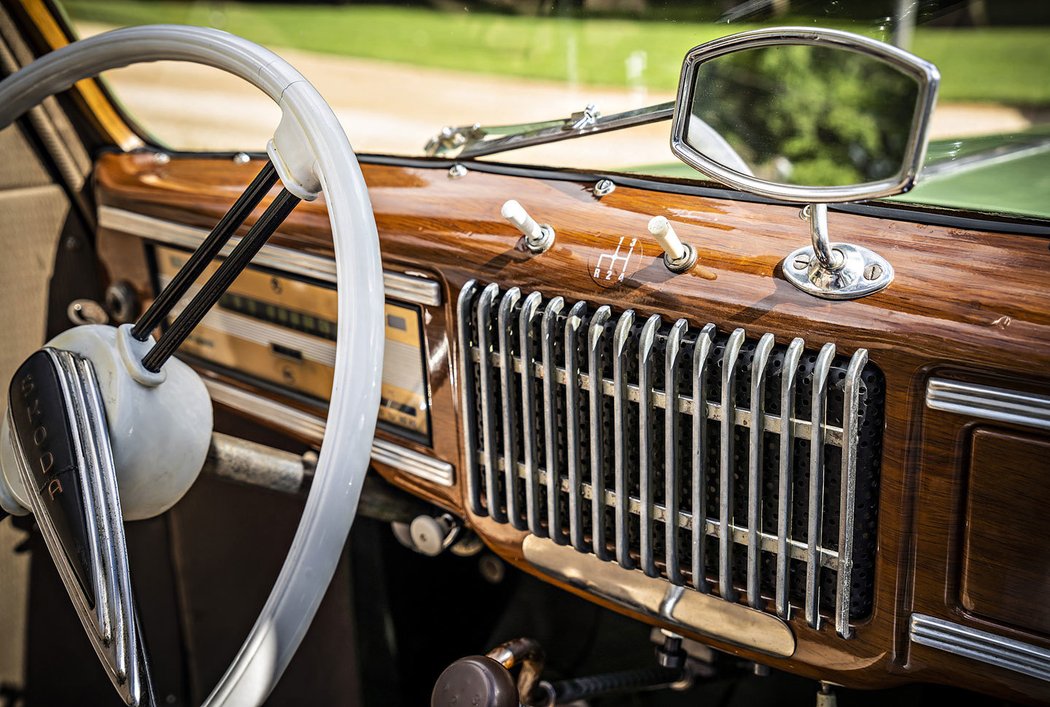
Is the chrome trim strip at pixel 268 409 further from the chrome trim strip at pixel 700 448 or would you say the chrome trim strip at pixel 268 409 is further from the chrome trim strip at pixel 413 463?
the chrome trim strip at pixel 700 448

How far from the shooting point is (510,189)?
1.23 metres

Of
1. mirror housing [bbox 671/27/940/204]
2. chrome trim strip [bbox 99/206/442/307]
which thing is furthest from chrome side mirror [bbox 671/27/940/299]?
chrome trim strip [bbox 99/206/442/307]

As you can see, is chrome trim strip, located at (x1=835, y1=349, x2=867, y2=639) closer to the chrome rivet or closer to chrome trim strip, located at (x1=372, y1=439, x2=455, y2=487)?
the chrome rivet

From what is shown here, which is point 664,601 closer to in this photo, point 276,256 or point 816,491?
point 816,491

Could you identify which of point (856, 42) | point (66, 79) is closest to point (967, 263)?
point (856, 42)

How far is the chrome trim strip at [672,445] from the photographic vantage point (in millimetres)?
965

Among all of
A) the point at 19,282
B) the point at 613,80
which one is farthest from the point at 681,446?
the point at 613,80

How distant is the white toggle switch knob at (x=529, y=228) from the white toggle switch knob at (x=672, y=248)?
0.51 ft

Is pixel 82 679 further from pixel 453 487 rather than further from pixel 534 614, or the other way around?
pixel 453 487

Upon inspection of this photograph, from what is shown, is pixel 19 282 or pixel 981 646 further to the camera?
pixel 19 282

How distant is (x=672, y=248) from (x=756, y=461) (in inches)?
9.4

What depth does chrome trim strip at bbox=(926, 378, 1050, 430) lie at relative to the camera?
811 mm

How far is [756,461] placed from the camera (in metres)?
0.93

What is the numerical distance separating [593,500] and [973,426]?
431mm
